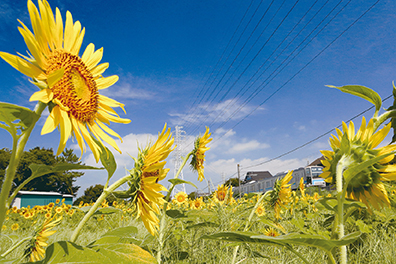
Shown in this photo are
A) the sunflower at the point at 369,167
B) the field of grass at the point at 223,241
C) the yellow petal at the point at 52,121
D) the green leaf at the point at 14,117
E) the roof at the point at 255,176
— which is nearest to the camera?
the green leaf at the point at 14,117

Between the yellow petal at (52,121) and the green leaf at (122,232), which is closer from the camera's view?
the yellow petal at (52,121)

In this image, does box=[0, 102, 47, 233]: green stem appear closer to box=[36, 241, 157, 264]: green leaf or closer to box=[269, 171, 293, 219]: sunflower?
box=[36, 241, 157, 264]: green leaf

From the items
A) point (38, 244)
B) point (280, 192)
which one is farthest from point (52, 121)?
point (280, 192)

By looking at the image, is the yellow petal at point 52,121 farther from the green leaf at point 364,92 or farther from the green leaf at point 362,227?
the green leaf at point 362,227

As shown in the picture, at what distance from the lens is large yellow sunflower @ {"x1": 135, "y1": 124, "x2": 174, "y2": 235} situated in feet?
2.44

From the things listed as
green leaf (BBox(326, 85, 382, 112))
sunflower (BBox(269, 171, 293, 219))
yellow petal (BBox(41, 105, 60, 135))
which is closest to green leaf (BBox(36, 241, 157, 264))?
yellow petal (BBox(41, 105, 60, 135))

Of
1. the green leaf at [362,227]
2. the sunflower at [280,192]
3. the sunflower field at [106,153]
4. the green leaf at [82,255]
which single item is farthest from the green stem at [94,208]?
the green leaf at [362,227]

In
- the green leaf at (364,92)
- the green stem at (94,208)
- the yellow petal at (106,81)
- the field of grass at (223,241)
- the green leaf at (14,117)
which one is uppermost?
the yellow petal at (106,81)

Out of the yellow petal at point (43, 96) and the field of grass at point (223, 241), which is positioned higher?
the yellow petal at point (43, 96)

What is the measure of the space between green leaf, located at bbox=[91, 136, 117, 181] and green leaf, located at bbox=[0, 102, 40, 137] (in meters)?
0.16

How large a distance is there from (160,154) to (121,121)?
0.17 m

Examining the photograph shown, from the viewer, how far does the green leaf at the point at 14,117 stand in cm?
40

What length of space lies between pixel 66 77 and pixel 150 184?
0.39 metres

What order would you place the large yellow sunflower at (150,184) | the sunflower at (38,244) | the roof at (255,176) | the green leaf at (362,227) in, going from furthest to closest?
1. the roof at (255,176)
2. the green leaf at (362,227)
3. the sunflower at (38,244)
4. the large yellow sunflower at (150,184)
